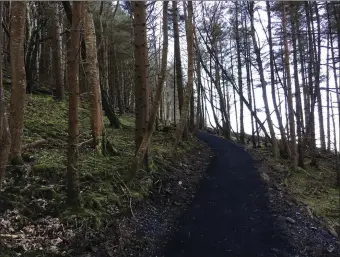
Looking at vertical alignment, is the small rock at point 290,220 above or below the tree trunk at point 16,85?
below

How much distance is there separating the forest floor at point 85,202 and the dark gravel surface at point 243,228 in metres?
0.37

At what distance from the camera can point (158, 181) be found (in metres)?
8.46

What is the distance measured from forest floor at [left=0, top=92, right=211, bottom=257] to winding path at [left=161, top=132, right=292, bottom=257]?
14.2 inches

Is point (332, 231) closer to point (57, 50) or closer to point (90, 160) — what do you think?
point (90, 160)

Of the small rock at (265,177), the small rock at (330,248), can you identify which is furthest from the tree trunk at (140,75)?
the small rock at (330,248)

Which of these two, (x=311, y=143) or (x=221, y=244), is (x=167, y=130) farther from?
(x=221, y=244)

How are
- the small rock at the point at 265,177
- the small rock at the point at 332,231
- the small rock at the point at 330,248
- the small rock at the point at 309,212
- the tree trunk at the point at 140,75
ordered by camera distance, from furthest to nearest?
the small rock at the point at 265,177 → the tree trunk at the point at 140,75 → the small rock at the point at 309,212 → the small rock at the point at 332,231 → the small rock at the point at 330,248

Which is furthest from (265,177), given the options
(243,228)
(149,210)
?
(149,210)

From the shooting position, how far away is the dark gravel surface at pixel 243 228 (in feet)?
19.3

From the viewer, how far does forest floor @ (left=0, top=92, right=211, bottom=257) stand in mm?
4793

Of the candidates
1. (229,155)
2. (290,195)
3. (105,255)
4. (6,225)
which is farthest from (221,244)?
(229,155)

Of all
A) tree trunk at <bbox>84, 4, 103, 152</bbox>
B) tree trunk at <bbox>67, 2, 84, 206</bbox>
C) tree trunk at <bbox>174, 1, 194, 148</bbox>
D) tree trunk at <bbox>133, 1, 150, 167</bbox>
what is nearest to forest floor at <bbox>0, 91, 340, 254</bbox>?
tree trunk at <bbox>84, 4, 103, 152</bbox>

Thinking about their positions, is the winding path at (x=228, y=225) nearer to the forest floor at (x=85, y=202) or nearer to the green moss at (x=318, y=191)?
the forest floor at (x=85, y=202)

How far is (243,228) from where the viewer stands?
270 inches
